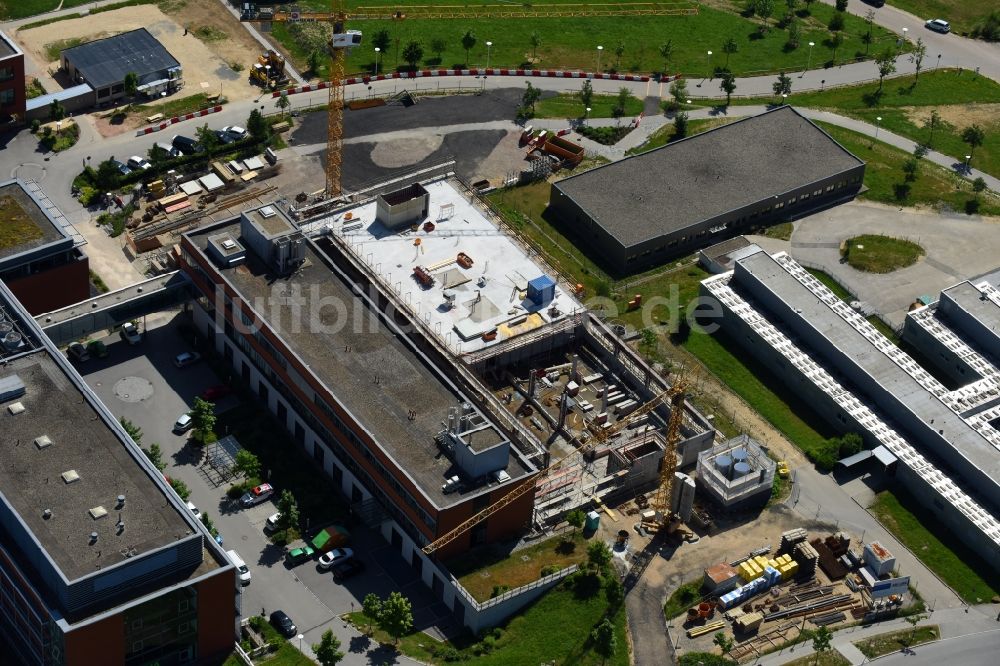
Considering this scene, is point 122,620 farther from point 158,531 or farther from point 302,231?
point 302,231

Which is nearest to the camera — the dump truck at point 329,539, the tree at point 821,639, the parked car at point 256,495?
the tree at point 821,639

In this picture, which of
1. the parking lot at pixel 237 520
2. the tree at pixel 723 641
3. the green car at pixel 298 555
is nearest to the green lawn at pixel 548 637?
the parking lot at pixel 237 520

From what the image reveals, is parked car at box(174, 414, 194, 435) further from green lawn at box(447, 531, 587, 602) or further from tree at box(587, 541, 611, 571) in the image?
tree at box(587, 541, 611, 571)

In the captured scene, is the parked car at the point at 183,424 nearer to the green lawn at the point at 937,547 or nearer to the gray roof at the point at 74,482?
the gray roof at the point at 74,482

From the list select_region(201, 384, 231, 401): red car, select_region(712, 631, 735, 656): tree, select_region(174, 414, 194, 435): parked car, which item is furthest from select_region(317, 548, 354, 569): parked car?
select_region(712, 631, 735, 656): tree

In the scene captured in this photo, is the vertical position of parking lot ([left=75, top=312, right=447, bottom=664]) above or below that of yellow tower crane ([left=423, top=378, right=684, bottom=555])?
below

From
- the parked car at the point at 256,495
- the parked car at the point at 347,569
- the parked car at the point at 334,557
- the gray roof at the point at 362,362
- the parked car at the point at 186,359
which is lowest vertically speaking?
the parked car at the point at 347,569

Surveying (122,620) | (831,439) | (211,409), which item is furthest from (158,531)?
(831,439)
